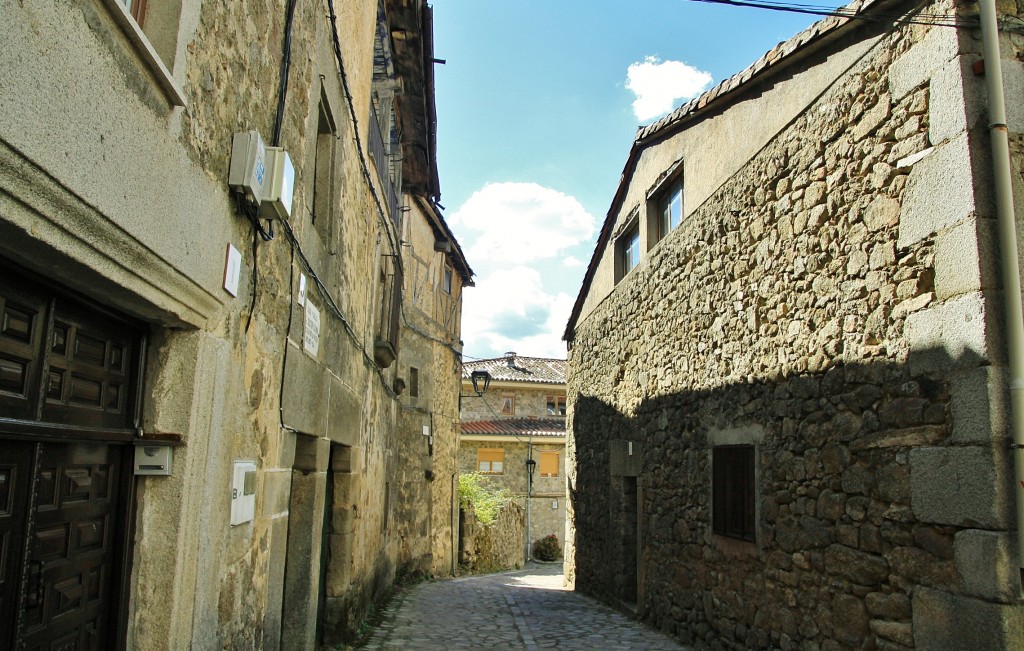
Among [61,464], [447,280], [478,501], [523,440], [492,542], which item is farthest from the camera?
[523,440]

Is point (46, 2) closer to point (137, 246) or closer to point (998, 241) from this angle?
point (137, 246)

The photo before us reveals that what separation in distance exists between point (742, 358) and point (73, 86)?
5.45 metres

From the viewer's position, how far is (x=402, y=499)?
1277 cm

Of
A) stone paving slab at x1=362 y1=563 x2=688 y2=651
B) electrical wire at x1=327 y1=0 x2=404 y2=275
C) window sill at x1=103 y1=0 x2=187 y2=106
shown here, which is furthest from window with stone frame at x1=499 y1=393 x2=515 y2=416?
window sill at x1=103 y1=0 x2=187 y2=106

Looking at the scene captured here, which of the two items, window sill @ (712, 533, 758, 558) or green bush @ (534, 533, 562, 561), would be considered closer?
window sill @ (712, 533, 758, 558)

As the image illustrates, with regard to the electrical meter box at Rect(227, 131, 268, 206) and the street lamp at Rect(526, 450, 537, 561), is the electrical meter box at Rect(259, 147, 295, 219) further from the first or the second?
the street lamp at Rect(526, 450, 537, 561)

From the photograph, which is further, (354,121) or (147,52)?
(354,121)

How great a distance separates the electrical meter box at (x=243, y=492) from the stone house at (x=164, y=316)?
18mm

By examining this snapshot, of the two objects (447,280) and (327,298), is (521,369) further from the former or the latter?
(327,298)

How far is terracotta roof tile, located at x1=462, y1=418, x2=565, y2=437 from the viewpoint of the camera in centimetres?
2967

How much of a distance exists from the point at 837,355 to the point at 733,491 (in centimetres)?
189

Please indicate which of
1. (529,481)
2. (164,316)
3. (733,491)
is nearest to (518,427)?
(529,481)

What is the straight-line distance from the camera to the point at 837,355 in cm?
491

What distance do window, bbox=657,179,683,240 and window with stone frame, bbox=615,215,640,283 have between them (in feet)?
2.53
